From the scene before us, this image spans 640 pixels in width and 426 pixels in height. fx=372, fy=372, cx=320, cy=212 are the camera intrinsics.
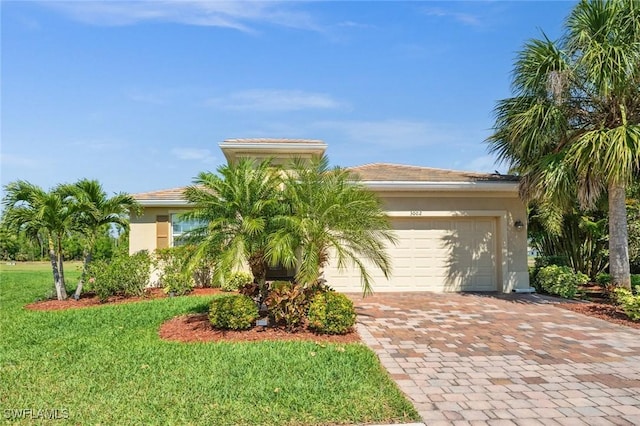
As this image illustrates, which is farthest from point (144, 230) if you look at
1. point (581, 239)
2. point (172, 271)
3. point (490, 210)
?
point (581, 239)

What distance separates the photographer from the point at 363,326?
27.0 feet

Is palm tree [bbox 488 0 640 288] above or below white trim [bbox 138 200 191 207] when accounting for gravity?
above

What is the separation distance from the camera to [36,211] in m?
11.4

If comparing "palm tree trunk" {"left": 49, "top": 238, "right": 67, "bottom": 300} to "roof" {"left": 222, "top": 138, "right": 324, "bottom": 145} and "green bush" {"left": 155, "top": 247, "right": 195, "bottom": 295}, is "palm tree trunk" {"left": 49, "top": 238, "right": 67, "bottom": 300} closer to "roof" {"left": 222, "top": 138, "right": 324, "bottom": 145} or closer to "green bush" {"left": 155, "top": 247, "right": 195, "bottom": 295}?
"green bush" {"left": 155, "top": 247, "right": 195, "bottom": 295}

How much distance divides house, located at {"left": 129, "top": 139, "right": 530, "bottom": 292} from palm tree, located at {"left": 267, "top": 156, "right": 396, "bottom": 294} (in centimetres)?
506

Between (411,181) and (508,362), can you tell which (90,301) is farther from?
(508,362)

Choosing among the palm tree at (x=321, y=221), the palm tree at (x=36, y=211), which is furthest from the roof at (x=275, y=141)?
the palm tree at (x=36, y=211)

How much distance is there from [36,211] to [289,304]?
9162 millimetres

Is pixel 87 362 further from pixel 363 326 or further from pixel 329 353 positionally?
pixel 363 326

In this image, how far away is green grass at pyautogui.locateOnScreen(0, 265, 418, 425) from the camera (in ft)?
13.2

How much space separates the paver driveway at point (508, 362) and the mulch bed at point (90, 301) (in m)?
6.25

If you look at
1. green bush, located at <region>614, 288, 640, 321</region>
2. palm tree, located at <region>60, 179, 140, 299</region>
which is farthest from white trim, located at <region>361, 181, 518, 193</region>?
palm tree, located at <region>60, 179, 140, 299</region>

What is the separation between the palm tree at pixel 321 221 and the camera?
716 centimetres

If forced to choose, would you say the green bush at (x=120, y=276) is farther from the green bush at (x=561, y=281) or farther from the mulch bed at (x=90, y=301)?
the green bush at (x=561, y=281)
